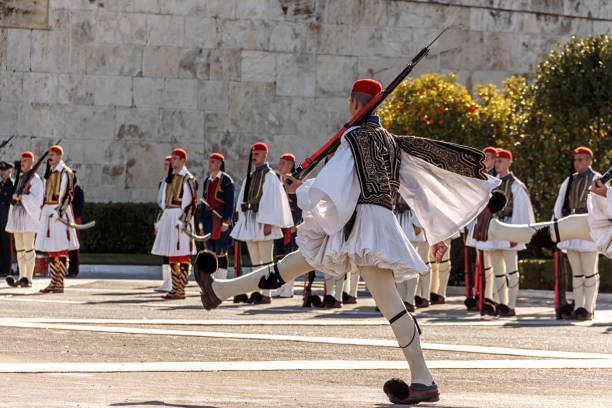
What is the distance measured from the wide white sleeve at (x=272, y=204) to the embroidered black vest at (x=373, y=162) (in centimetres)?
922

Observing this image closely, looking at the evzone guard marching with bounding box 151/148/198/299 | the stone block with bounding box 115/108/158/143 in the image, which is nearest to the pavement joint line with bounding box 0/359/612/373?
the evzone guard marching with bounding box 151/148/198/299

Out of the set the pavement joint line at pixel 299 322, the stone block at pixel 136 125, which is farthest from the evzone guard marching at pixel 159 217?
the stone block at pixel 136 125

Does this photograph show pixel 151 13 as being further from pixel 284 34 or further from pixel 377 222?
pixel 377 222

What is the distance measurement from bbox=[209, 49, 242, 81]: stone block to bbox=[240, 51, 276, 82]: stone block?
145mm

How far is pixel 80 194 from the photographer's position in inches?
862

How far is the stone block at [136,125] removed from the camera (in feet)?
Answer: 90.0

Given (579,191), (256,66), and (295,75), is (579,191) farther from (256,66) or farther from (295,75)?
(256,66)

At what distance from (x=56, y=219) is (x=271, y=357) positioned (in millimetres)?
8992

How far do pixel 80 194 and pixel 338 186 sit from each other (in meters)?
15.4

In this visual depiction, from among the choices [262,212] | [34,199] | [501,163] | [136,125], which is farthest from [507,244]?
[136,125]

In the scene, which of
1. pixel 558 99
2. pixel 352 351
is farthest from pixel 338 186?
pixel 558 99

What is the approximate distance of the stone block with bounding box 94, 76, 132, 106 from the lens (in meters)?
27.3

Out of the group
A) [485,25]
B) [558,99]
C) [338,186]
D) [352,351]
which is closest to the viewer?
[338,186]

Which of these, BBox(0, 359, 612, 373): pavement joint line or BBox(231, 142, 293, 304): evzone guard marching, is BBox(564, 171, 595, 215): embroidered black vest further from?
BBox(0, 359, 612, 373): pavement joint line
